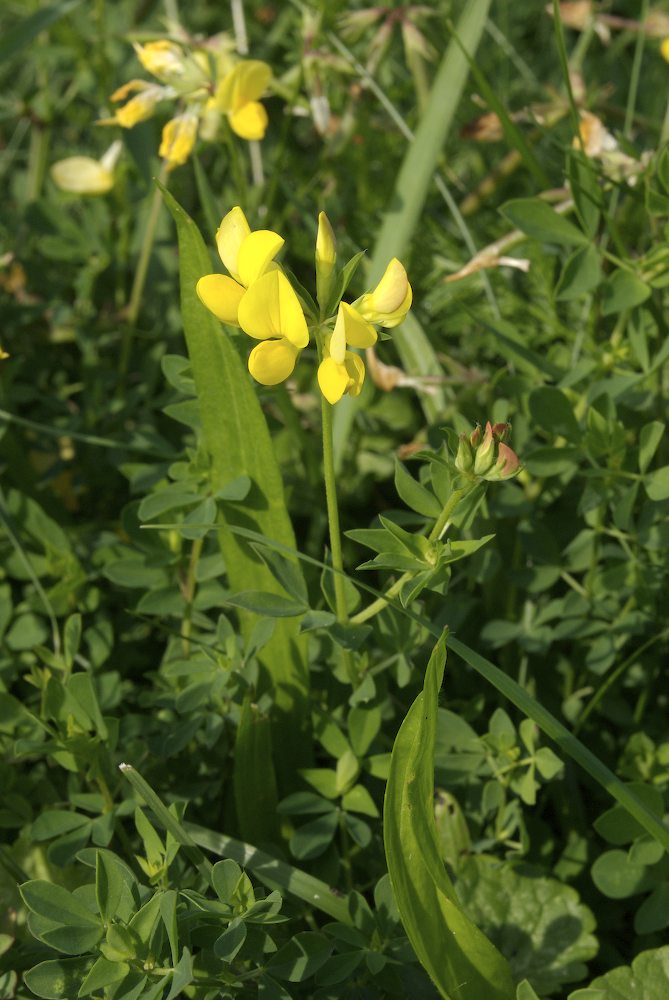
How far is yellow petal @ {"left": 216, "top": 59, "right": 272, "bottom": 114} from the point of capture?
6.04 feet

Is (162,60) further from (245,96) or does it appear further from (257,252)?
(257,252)

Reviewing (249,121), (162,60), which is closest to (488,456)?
(249,121)

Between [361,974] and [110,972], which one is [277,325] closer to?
[110,972]

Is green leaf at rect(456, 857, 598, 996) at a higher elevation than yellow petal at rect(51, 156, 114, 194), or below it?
below

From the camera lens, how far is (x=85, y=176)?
236cm

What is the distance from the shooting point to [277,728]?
1612 millimetres

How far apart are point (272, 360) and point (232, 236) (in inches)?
6.6

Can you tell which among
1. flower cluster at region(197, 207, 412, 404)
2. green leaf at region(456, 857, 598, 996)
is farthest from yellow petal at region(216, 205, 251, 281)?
green leaf at region(456, 857, 598, 996)

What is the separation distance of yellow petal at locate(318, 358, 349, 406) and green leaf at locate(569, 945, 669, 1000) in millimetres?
856

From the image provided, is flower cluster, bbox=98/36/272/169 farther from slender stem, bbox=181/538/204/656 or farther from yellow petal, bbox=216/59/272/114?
slender stem, bbox=181/538/204/656

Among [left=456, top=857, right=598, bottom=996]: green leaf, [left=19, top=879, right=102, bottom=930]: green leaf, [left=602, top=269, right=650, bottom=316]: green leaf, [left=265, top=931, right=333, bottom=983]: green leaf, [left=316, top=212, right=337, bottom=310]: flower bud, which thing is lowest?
[left=456, top=857, right=598, bottom=996]: green leaf

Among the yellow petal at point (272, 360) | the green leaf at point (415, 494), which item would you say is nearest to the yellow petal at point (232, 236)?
the yellow petal at point (272, 360)

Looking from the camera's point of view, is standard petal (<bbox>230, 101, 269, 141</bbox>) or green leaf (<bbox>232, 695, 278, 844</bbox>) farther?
standard petal (<bbox>230, 101, 269, 141</bbox>)

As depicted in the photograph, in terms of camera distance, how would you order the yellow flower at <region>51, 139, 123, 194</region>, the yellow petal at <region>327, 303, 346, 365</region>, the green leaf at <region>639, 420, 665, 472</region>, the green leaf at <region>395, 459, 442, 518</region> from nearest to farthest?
the yellow petal at <region>327, 303, 346, 365</region>, the green leaf at <region>395, 459, 442, 518</region>, the green leaf at <region>639, 420, 665, 472</region>, the yellow flower at <region>51, 139, 123, 194</region>
